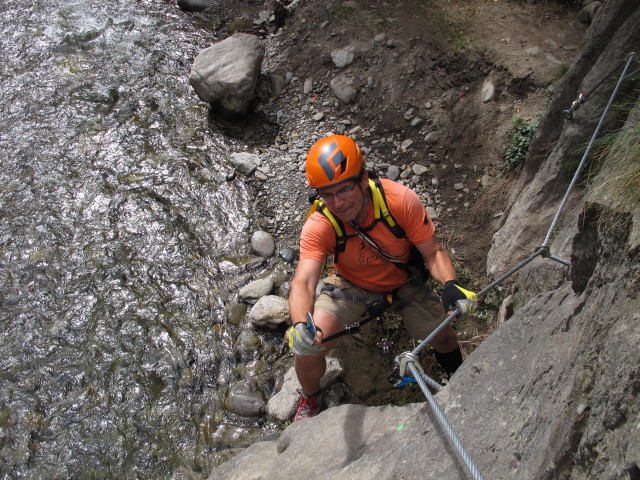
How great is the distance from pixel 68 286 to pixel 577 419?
6.85 m

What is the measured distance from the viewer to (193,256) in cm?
733

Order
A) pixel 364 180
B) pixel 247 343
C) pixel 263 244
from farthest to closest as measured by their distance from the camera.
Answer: pixel 263 244 → pixel 247 343 → pixel 364 180

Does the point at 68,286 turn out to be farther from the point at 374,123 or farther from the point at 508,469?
the point at 508,469

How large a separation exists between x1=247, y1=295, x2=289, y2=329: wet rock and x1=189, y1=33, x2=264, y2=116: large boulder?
4467 mm

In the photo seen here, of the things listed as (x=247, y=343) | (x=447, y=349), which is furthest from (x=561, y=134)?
(x=247, y=343)

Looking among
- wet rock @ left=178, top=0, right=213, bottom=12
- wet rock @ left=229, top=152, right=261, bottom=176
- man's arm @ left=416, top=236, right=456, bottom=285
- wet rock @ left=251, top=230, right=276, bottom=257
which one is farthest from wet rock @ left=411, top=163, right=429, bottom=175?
wet rock @ left=178, top=0, right=213, bottom=12

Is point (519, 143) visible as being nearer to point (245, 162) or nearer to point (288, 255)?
point (288, 255)

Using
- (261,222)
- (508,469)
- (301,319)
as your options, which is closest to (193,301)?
(261,222)

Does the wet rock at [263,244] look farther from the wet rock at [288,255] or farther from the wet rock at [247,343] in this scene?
the wet rock at [247,343]

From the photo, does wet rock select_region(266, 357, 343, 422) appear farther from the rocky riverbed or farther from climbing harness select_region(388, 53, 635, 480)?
climbing harness select_region(388, 53, 635, 480)

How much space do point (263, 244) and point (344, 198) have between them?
3.51 meters

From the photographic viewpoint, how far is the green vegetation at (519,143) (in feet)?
21.7

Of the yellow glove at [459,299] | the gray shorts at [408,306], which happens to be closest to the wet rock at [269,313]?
the gray shorts at [408,306]

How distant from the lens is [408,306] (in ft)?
16.1
